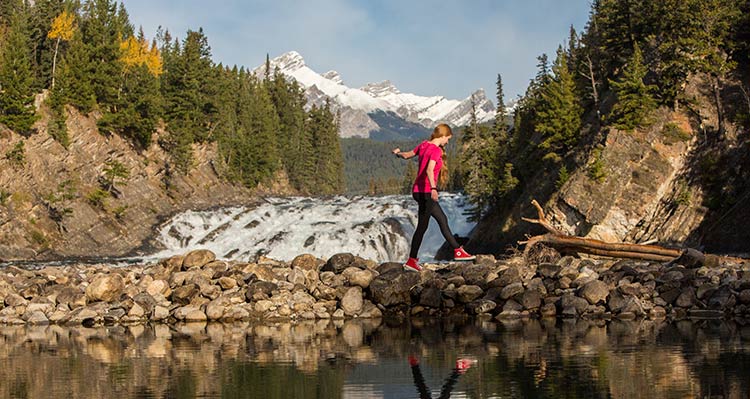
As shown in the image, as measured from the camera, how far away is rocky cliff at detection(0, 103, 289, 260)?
49.2 metres

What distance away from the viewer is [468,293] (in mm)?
17891

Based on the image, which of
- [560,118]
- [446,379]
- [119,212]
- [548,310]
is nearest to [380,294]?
[548,310]

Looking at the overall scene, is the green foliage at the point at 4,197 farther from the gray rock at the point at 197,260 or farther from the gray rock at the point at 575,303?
the gray rock at the point at 575,303

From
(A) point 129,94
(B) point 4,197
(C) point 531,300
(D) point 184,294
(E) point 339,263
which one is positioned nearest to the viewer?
(C) point 531,300

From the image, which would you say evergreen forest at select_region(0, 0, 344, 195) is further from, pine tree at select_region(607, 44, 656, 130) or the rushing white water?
pine tree at select_region(607, 44, 656, 130)

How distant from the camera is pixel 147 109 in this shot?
2906 inches

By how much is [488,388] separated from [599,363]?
224 cm

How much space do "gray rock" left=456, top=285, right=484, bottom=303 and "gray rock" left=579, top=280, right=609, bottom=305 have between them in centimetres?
257

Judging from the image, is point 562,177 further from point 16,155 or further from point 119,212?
point 16,155

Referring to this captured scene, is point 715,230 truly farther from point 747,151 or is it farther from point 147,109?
point 147,109

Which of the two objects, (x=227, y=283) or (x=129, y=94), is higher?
(x=129, y=94)

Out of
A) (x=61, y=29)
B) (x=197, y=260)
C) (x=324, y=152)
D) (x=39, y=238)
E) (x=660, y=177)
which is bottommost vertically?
(x=197, y=260)

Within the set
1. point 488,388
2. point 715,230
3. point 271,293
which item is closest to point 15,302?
point 271,293

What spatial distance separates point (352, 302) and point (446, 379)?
9879 millimetres
